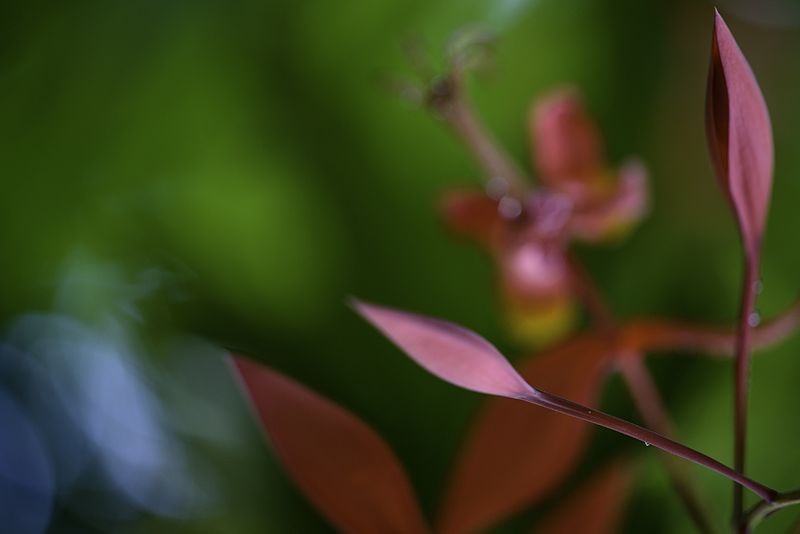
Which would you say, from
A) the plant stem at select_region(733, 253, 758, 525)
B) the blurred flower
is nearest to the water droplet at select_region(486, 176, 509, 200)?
the blurred flower

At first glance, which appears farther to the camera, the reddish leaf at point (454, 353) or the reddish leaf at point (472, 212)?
the reddish leaf at point (472, 212)

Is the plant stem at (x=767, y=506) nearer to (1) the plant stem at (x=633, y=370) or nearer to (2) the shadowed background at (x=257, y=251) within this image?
(1) the plant stem at (x=633, y=370)

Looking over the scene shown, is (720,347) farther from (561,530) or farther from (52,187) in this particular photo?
(52,187)

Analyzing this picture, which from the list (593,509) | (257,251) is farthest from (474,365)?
(257,251)

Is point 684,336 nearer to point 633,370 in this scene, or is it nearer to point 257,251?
point 633,370

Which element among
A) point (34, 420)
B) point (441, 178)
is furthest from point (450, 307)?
point (34, 420)

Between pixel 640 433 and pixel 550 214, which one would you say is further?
pixel 550 214

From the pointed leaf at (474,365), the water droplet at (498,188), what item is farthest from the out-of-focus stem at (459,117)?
the pointed leaf at (474,365)
